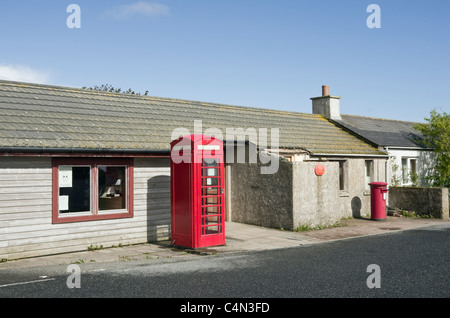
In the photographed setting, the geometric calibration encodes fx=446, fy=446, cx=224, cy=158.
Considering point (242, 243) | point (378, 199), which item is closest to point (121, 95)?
point (242, 243)

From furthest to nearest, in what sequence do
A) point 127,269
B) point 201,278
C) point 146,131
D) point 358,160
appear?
point 358,160
point 146,131
point 127,269
point 201,278

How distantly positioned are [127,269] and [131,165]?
390 cm

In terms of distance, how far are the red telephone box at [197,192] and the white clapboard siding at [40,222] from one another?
1.14 meters

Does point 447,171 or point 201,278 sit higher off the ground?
point 447,171

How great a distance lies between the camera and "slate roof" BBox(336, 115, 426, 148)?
864 inches

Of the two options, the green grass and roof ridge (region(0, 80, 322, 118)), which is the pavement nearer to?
the green grass

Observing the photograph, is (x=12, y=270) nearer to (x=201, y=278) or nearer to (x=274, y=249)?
(x=201, y=278)

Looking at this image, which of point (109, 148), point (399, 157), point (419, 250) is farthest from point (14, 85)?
point (399, 157)

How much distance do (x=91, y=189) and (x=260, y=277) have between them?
546 cm

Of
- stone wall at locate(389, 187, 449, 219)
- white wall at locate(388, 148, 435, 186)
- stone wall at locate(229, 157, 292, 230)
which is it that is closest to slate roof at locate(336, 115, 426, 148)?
white wall at locate(388, 148, 435, 186)

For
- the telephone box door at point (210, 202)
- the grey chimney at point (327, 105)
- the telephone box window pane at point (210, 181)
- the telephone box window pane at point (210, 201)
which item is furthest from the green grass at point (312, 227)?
the grey chimney at point (327, 105)

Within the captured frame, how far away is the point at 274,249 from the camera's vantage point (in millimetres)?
11383

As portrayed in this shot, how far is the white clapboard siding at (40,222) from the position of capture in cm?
1009

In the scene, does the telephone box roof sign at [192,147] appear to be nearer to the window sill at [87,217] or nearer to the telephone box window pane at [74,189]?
the window sill at [87,217]
